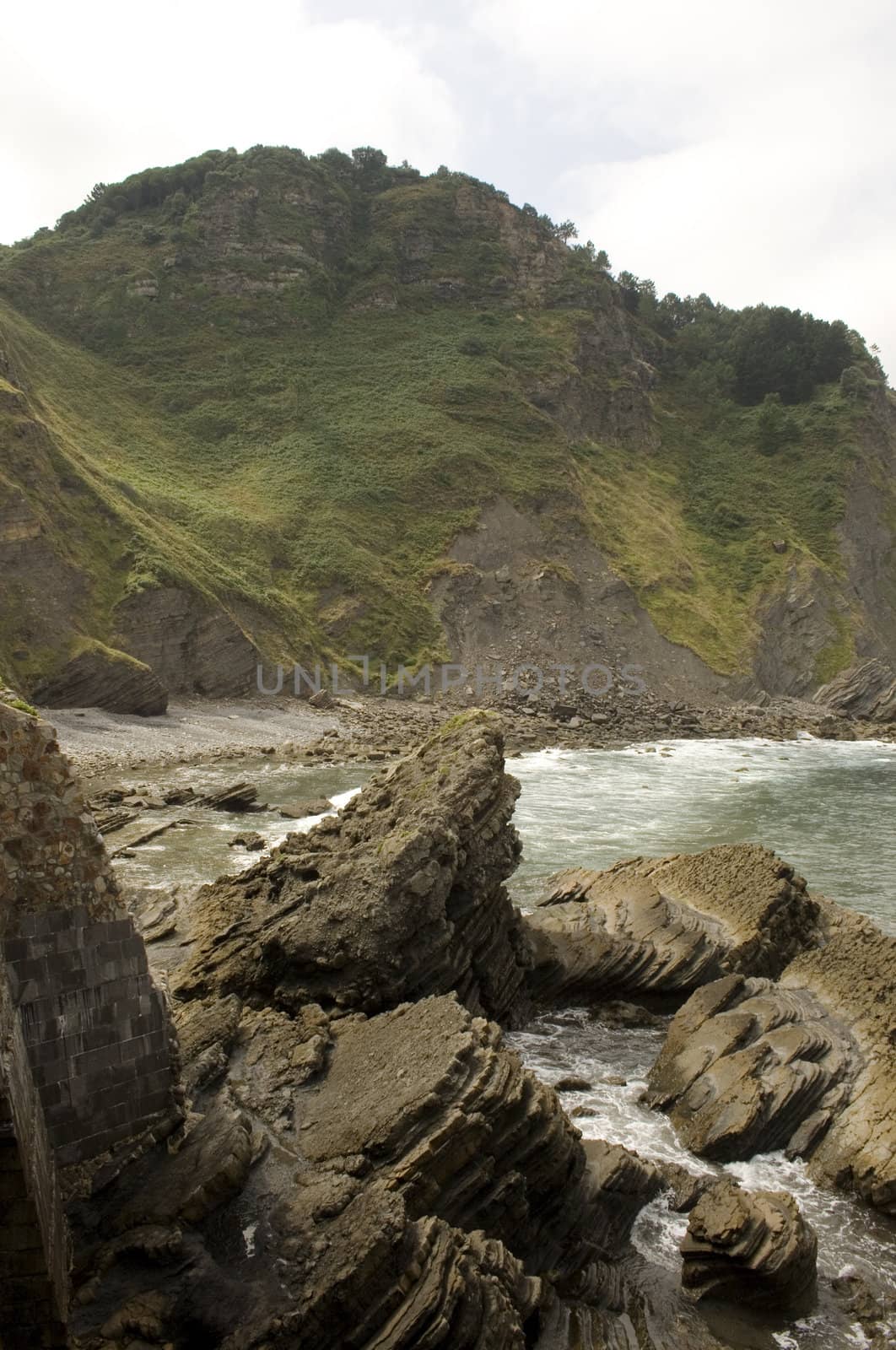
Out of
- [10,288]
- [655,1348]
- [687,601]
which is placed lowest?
[655,1348]

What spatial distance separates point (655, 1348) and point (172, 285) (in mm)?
108913

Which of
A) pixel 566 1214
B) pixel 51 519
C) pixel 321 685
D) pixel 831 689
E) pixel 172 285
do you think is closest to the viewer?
pixel 566 1214

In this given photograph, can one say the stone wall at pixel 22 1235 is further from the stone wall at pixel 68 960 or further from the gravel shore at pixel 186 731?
the gravel shore at pixel 186 731

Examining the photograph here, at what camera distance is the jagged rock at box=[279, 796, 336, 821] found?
33656 mm

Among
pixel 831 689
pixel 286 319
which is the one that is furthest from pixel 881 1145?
pixel 286 319

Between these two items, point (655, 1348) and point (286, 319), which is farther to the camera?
point (286, 319)

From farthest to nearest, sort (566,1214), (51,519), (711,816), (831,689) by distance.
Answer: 1. (831,689)
2. (51,519)
3. (711,816)
4. (566,1214)

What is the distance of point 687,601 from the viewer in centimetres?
8562

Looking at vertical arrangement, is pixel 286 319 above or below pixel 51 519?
above

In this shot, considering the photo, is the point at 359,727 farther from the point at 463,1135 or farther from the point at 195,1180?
the point at 195,1180

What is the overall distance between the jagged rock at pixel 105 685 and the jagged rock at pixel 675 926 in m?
33.0

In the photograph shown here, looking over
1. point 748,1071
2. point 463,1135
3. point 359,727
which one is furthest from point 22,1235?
point 359,727

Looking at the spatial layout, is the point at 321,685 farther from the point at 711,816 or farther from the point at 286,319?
the point at 286,319

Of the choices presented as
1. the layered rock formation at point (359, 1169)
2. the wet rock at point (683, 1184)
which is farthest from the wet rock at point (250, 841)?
the wet rock at point (683, 1184)
